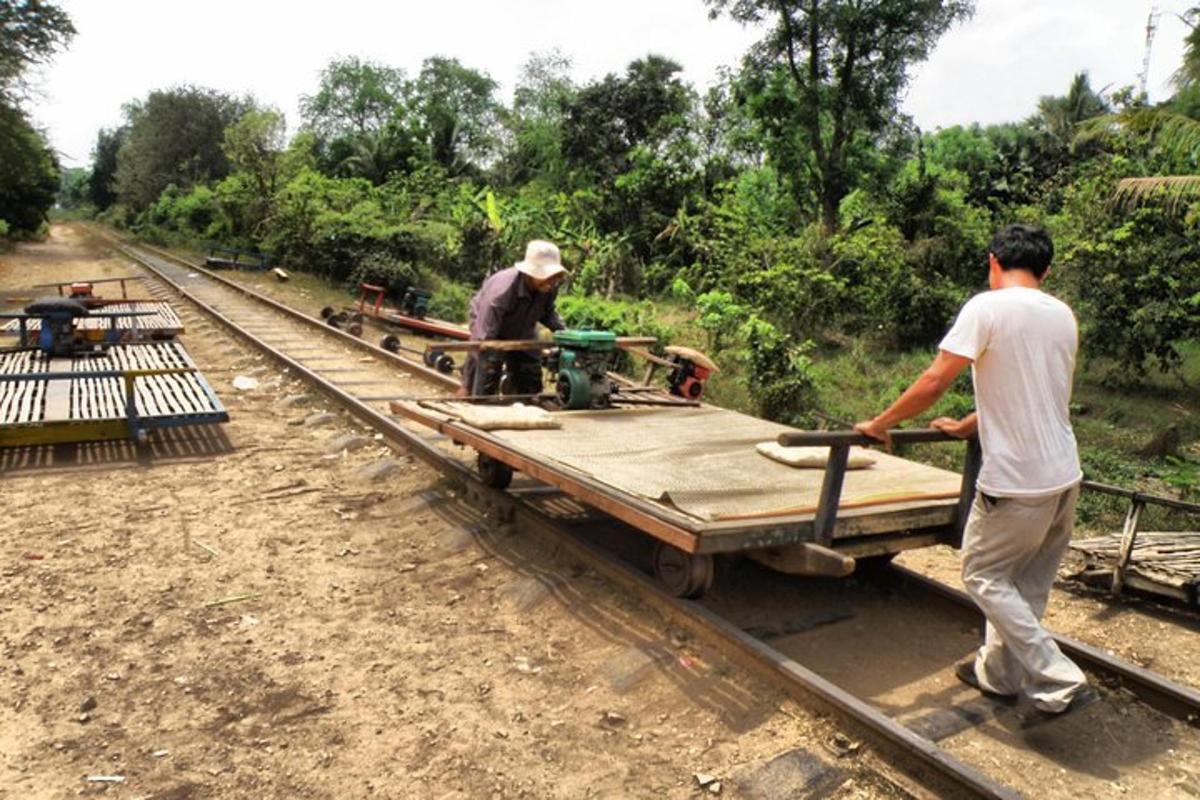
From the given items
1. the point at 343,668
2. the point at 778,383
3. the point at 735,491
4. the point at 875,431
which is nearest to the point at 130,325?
the point at 778,383

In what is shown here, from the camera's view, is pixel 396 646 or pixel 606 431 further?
pixel 606 431

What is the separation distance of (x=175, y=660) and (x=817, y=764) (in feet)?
9.15

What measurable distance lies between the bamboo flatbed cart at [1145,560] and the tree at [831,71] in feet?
44.7

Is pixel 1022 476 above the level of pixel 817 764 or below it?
above

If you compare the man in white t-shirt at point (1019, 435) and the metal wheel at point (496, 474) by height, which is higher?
the man in white t-shirt at point (1019, 435)

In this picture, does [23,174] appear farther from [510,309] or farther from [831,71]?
[510,309]

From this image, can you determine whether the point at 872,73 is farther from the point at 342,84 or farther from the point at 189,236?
the point at 342,84

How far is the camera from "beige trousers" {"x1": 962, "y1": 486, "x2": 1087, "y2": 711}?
10.6 feet

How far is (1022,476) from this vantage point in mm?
3162

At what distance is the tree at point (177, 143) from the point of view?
52.3 metres

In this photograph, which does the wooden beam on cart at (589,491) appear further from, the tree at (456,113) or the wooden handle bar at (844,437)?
the tree at (456,113)

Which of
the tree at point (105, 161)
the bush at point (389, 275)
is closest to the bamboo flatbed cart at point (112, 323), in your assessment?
the bush at point (389, 275)

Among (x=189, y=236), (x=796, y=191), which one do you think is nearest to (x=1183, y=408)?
(x=796, y=191)

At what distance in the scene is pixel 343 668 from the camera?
3.79 meters
